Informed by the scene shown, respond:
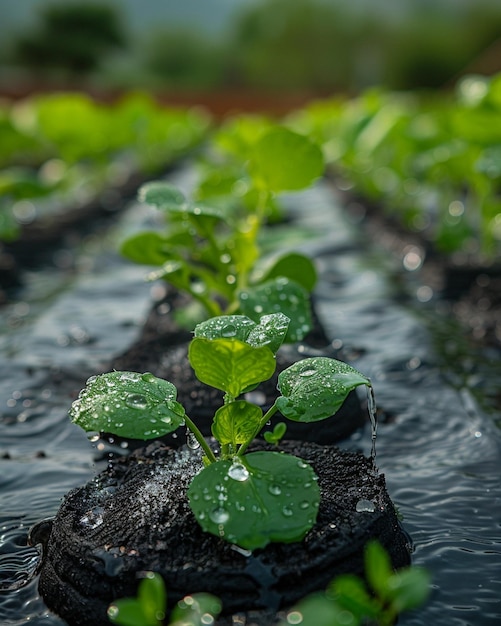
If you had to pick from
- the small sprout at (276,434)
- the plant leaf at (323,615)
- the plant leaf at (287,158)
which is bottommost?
the plant leaf at (323,615)

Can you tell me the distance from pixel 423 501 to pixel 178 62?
5086 centimetres

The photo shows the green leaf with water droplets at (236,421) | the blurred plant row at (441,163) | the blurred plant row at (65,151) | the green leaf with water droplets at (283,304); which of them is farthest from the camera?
the blurred plant row at (65,151)

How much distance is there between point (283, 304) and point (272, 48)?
45764 mm

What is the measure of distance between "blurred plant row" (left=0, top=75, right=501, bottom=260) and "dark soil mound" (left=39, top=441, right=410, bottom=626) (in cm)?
86

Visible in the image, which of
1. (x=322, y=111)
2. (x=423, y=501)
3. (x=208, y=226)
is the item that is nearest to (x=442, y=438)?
(x=423, y=501)

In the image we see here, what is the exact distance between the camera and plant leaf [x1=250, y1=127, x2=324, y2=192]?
5.66 ft

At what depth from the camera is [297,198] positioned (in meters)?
5.67

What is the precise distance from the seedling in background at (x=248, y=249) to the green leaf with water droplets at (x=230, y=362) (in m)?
0.47

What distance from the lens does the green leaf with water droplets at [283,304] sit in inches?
59.2

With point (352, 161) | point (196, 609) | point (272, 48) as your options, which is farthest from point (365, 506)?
point (272, 48)

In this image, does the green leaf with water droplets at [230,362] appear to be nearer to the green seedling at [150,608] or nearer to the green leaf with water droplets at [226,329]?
the green leaf with water droplets at [226,329]

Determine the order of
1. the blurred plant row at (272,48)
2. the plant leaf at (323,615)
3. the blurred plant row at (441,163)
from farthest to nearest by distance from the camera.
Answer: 1. the blurred plant row at (272,48)
2. the blurred plant row at (441,163)
3. the plant leaf at (323,615)

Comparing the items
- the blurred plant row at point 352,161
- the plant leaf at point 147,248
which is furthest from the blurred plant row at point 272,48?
the plant leaf at point 147,248

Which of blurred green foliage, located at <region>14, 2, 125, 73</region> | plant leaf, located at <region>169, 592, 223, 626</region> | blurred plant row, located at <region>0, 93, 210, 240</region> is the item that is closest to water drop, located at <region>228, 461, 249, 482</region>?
plant leaf, located at <region>169, 592, 223, 626</region>
